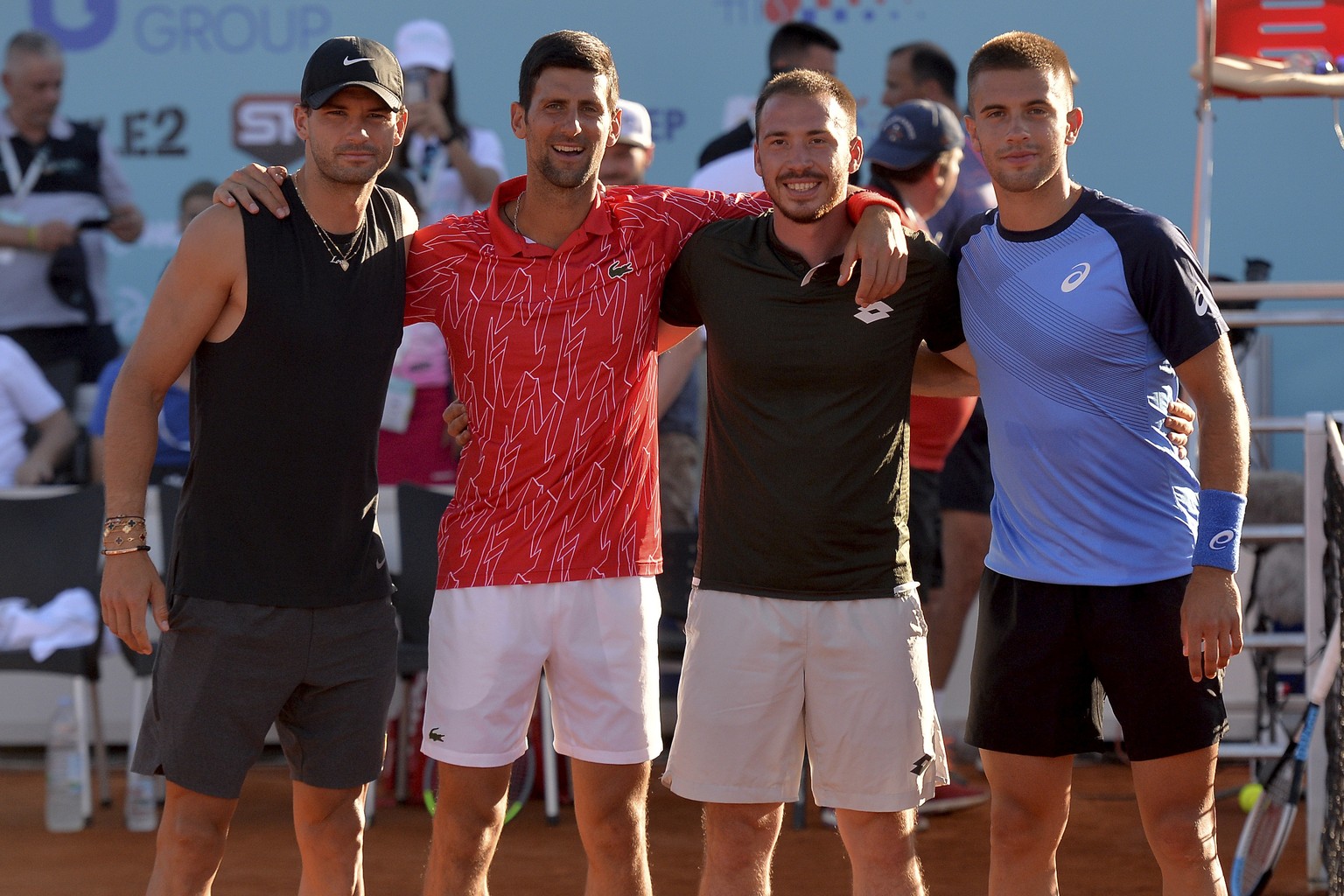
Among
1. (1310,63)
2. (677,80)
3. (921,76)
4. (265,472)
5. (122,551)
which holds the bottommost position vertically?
(122,551)

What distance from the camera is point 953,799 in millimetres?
5914

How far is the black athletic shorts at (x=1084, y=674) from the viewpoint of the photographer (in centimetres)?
338

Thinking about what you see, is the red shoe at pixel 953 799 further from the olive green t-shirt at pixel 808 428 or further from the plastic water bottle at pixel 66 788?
the plastic water bottle at pixel 66 788

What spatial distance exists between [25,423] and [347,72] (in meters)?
4.21

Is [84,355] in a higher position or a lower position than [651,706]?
higher

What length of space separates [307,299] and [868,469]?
1.30m

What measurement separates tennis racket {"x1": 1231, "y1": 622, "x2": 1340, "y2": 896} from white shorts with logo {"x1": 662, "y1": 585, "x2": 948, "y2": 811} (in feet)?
5.54

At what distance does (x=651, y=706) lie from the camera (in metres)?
3.68

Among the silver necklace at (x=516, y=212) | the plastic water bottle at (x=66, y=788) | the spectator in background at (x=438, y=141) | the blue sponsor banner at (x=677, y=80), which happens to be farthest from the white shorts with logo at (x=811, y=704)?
the blue sponsor banner at (x=677, y=80)

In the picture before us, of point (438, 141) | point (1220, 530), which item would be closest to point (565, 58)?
point (1220, 530)

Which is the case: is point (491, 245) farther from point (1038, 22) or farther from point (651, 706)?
point (1038, 22)

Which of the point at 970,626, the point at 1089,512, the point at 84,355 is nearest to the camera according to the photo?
the point at 1089,512

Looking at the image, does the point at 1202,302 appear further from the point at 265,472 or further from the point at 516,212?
the point at 265,472

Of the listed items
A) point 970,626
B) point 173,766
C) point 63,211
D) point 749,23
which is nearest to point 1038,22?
point 749,23
